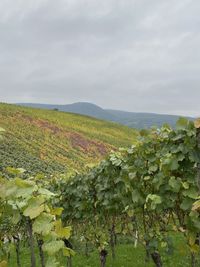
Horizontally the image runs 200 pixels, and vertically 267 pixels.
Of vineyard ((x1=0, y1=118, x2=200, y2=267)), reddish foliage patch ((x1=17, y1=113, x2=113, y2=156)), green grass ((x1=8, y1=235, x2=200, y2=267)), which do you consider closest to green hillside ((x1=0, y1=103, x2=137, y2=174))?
reddish foliage patch ((x1=17, y1=113, x2=113, y2=156))

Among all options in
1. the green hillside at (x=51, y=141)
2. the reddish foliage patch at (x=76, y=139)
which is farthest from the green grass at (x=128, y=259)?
the reddish foliage patch at (x=76, y=139)

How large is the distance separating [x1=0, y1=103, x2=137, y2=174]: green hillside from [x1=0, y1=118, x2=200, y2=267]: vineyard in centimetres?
3615

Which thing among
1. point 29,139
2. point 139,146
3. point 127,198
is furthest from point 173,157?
point 29,139

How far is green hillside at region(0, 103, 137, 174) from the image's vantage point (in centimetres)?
5494

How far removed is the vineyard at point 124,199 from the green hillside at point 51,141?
119 feet

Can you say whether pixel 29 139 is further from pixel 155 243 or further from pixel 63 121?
pixel 155 243

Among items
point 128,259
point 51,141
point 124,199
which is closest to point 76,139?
point 51,141

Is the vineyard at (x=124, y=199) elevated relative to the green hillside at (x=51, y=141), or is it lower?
elevated

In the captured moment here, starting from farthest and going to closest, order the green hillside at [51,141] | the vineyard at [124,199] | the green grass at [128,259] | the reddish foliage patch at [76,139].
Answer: the reddish foliage patch at [76,139], the green hillside at [51,141], the green grass at [128,259], the vineyard at [124,199]

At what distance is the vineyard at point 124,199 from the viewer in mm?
2613

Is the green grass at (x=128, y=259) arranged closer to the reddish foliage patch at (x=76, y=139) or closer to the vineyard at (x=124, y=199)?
the vineyard at (x=124, y=199)

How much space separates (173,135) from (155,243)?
9.28ft

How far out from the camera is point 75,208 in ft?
40.2

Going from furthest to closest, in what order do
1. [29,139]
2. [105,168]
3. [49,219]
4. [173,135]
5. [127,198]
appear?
[29,139] → [105,168] → [127,198] → [173,135] → [49,219]
